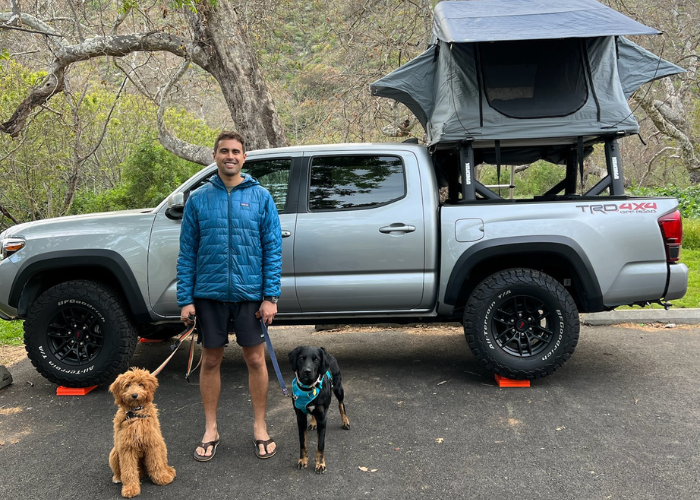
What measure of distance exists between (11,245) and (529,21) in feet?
15.6

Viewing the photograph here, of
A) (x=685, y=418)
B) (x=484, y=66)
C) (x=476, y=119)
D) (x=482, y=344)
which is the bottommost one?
(x=685, y=418)

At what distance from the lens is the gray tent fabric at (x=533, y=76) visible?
469 centimetres

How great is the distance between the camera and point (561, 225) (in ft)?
15.1

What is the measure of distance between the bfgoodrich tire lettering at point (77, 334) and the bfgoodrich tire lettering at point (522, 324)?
295 cm

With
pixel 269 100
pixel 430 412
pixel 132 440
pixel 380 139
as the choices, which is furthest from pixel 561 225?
pixel 380 139

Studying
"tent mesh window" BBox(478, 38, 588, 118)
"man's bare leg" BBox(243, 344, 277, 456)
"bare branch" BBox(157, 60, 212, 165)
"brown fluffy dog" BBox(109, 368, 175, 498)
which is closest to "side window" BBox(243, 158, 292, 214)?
"man's bare leg" BBox(243, 344, 277, 456)

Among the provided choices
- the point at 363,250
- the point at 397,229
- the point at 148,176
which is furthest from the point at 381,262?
the point at 148,176

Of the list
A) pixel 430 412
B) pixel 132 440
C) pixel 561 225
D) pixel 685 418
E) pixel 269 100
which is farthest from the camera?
pixel 269 100

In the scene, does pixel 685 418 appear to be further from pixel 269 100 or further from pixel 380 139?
pixel 380 139

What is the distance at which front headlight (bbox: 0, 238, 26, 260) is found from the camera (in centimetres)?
486

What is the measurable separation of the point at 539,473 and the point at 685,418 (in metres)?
1.46

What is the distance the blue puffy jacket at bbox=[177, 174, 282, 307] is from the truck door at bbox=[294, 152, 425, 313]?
1094 mm

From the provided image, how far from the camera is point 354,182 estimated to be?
497cm

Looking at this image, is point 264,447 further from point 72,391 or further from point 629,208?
point 629,208
